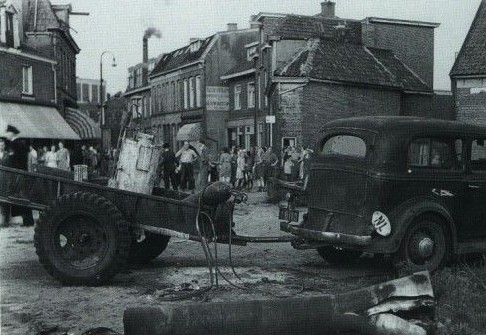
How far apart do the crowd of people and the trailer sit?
42.5 feet

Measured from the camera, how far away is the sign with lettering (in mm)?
44500

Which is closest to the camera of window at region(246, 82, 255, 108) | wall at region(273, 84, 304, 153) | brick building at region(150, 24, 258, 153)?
wall at region(273, 84, 304, 153)

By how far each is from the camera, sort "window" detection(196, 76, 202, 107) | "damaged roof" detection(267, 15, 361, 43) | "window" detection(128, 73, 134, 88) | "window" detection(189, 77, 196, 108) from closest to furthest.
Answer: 1. "damaged roof" detection(267, 15, 361, 43)
2. "window" detection(196, 76, 202, 107)
3. "window" detection(189, 77, 196, 108)
4. "window" detection(128, 73, 134, 88)

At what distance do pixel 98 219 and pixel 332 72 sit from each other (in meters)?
24.9

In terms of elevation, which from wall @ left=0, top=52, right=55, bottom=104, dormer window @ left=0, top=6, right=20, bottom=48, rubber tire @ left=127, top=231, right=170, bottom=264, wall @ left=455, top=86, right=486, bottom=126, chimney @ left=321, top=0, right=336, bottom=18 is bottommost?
rubber tire @ left=127, top=231, right=170, bottom=264

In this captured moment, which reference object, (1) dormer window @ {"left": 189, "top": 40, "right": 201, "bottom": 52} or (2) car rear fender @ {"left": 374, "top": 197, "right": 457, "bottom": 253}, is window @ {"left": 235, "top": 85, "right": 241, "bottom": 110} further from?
(2) car rear fender @ {"left": 374, "top": 197, "right": 457, "bottom": 253}

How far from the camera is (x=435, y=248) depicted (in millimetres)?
8172

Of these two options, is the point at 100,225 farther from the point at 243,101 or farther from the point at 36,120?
the point at 243,101

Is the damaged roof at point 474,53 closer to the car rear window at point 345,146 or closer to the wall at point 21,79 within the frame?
the wall at point 21,79

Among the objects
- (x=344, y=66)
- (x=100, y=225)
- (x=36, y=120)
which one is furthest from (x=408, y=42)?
(x=100, y=225)

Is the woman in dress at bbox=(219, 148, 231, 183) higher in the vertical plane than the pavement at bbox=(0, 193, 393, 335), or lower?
higher

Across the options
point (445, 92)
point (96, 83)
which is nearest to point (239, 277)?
point (445, 92)

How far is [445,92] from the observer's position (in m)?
38.8

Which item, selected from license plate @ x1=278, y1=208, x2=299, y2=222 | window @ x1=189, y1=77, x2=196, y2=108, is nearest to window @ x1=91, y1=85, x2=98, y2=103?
window @ x1=189, y1=77, x2=196, y2=108
